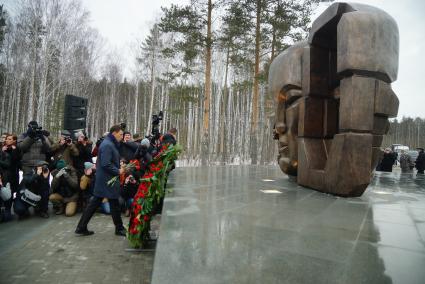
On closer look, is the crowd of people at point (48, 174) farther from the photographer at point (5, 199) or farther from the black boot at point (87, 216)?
the black boot at point (87, 216)

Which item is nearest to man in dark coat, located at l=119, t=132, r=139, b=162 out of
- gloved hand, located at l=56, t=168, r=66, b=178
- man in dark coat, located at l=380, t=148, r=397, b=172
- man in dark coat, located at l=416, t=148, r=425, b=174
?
gloved hand, located at l=56, t=168, r=66, b=178

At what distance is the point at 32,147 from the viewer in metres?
6.52

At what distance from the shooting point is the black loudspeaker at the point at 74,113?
25.1 feet

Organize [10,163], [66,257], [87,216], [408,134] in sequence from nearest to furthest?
[66,257], [87,216], [10,163], [408,134]

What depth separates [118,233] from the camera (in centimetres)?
493

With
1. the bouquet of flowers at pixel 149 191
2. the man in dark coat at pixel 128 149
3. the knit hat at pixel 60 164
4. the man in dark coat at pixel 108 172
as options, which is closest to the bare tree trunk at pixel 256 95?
the man in dark coat at pixel 128 149

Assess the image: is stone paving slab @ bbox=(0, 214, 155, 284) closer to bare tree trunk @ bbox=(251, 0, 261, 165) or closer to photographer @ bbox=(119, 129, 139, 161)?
photographer @ bbox=(119, 129, 139, 161)

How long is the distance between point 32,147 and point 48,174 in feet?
2.55

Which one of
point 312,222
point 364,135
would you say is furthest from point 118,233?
point 364,135

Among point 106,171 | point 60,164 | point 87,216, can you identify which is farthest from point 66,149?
point 106,171

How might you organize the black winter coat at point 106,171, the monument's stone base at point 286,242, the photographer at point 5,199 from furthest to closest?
the photographer at point 5,199 → the black winter coat at point 106,171 → the monument's stone base at point 286,242

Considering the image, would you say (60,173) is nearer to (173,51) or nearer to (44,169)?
(44,169)

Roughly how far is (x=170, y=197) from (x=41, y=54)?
17.4 m

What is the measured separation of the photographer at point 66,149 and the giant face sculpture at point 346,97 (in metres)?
5.15
